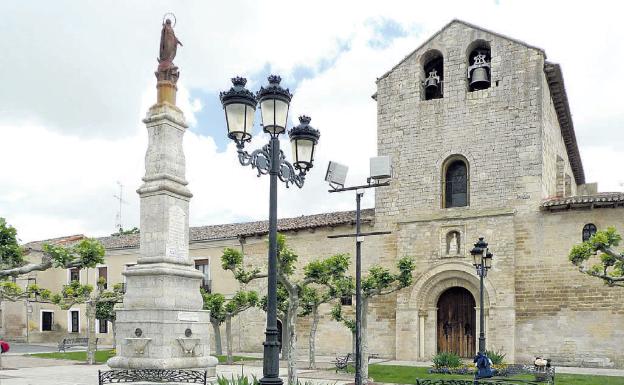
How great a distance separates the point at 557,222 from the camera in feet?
76.6

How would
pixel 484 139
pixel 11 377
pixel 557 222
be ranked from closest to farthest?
1. pixel 11 377
2. pixel 557 222
3. pixel 484 139

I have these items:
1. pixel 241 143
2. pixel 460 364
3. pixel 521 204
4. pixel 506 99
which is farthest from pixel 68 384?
pixel 506 99

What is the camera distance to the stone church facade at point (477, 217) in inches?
900

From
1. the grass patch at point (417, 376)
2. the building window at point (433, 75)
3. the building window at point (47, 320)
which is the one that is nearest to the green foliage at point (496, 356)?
the grass patch at point (417, 376)

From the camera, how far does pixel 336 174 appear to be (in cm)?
1226

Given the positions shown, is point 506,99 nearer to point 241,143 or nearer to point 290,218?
point 290,218

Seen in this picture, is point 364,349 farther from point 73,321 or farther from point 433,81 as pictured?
point 73,321

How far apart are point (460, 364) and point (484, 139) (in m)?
8.65

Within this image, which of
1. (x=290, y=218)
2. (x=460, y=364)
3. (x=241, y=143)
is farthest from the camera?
(x=290, y=218)

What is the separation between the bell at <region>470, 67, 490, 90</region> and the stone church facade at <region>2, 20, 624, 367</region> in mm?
81

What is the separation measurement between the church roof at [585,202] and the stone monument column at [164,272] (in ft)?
44.2

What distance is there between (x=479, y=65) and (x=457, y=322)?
992cm

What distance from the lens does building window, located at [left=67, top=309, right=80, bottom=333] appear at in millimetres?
39406

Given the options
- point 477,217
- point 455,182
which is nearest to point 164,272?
point 477,217
